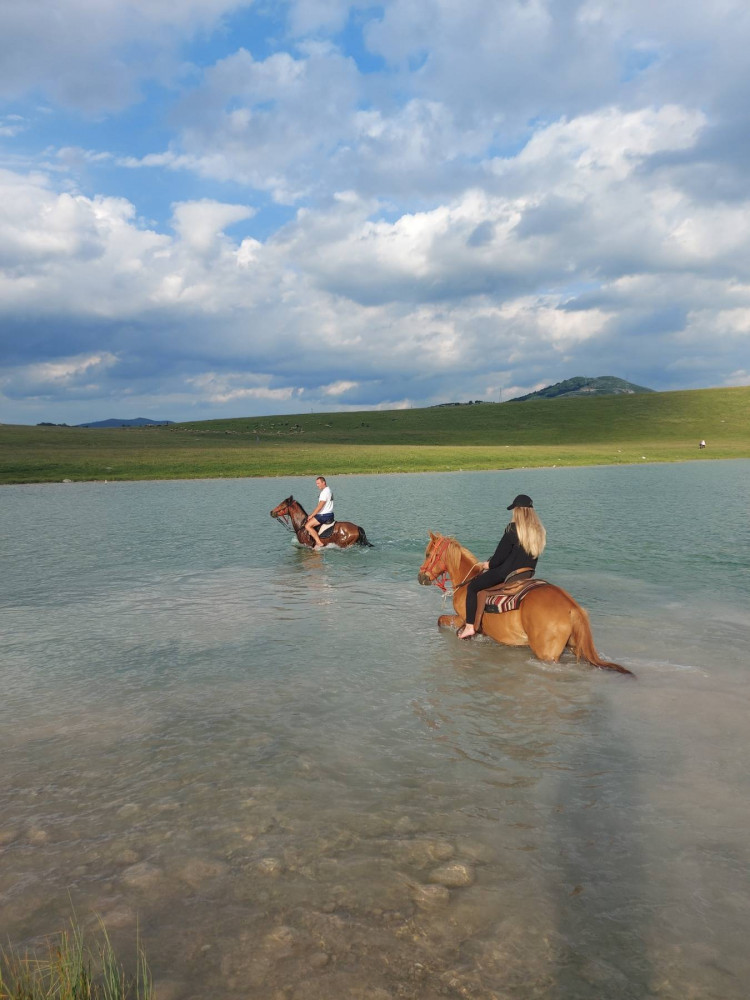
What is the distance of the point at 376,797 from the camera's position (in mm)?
5730

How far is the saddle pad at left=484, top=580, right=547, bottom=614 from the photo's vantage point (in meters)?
9.72

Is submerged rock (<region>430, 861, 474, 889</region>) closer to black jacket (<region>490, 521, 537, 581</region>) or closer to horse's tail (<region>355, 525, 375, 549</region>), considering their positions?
black jacket (<region>490, 521, 537, 581</region>)

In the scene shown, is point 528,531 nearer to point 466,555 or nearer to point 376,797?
point 466,555

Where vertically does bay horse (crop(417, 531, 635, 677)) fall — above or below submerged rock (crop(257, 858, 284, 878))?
above

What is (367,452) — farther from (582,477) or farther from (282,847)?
(282,847)

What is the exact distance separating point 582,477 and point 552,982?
5391 cm

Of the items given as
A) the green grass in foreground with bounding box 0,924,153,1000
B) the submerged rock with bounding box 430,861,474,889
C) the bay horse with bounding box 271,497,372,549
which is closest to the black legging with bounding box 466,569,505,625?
the submerged rock with bounding box 430,861,474,889

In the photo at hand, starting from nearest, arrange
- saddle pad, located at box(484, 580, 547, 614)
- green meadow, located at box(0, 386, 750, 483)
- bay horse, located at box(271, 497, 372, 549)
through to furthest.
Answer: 1. saddle pad, located at box(484, 580, 547, 614)
2. bay horse, located at box(271, 497, 372, 549)
3. green meadow, located at box(0, 386, 750, 483)

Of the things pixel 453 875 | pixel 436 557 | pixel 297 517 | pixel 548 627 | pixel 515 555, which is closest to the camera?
pixel 453 875

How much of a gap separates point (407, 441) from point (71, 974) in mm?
110135

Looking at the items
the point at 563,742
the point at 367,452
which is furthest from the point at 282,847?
the point at 367,452

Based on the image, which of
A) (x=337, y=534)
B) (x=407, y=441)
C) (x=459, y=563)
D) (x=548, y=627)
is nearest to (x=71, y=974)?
(x=548, y=627)

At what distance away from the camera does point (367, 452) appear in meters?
77.9

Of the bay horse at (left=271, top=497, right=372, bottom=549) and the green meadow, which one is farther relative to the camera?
the green meadow
